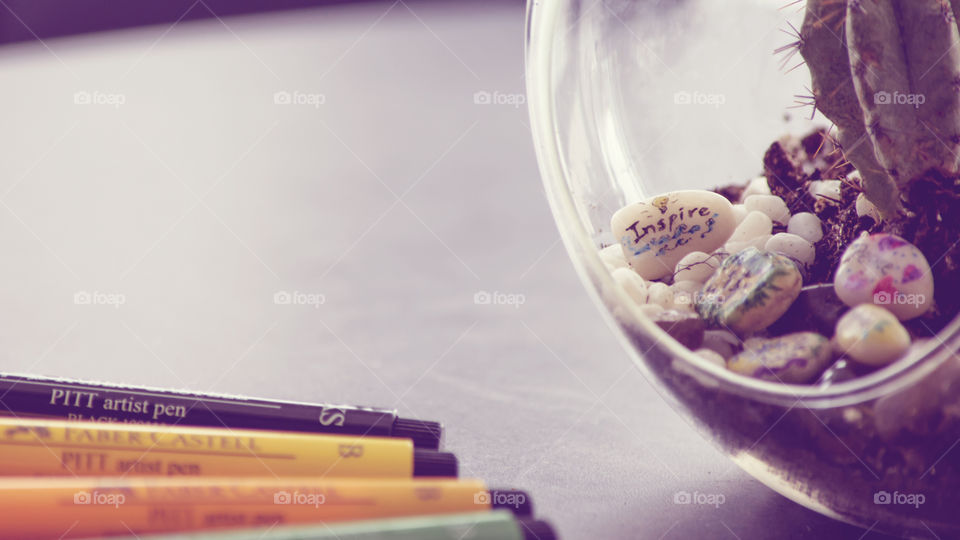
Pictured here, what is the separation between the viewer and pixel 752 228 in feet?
1.72

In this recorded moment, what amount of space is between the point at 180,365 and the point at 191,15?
107 cm

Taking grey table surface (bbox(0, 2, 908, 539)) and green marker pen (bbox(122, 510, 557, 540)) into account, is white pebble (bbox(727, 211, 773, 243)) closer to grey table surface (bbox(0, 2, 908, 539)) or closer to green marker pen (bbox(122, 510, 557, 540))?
grey table surface (bbox(0, 2, 908, 539))

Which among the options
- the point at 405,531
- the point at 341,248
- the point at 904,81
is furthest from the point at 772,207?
the point at 341,248

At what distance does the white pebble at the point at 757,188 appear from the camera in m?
0.57

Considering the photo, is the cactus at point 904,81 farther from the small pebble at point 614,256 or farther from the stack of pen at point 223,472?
the stack of pen at point 223,472

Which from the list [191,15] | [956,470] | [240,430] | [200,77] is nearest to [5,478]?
[240,430]

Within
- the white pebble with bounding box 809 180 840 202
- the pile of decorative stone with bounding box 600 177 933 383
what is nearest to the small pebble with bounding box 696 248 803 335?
the pile of decorative stone with bounding box 600 177 933 383

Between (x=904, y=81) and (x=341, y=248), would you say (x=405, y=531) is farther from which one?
(x=341, y=248)

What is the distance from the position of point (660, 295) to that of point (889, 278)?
0.12 meters

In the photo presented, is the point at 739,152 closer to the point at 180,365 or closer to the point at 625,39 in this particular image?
the point at 625,39

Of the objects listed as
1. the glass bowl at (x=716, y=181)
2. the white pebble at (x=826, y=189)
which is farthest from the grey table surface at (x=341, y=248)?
the white pebble at (x=826, y=189)

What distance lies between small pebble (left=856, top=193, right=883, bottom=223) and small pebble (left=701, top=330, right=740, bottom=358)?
125mm

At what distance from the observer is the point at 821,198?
1.74 ft

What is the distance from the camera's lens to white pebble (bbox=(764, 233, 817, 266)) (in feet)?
1.59
